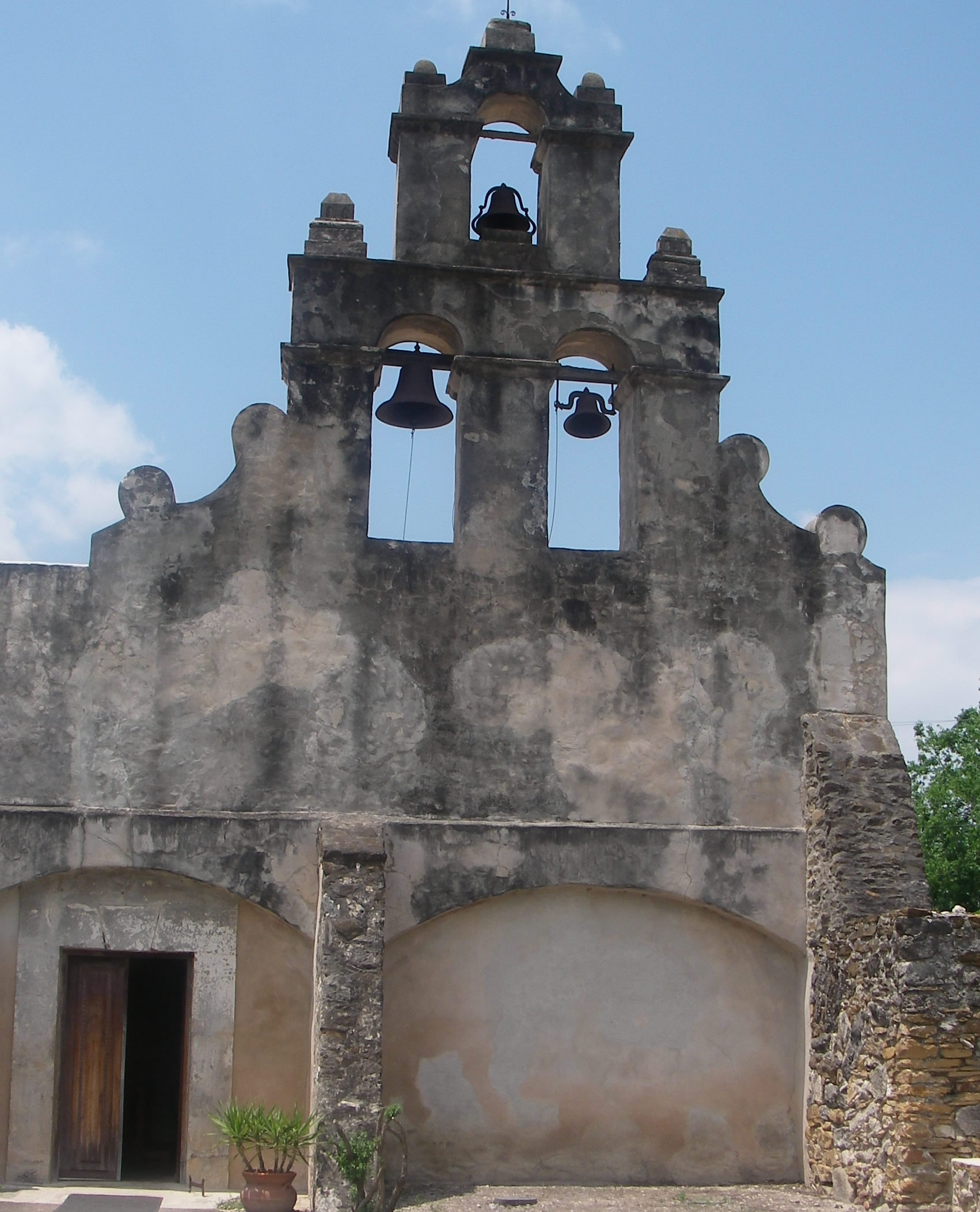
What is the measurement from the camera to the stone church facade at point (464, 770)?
1048cm

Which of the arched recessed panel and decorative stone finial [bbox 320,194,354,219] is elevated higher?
decorative stone finial [bbox 320,194,354,219]

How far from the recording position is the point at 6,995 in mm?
10352

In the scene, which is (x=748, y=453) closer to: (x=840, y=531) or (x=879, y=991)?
(x=840, y=531)

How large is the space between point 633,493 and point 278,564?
287 cm

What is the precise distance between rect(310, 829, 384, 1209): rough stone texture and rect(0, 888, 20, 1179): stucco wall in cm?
214

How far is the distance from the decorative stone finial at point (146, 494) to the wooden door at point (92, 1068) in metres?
3.28

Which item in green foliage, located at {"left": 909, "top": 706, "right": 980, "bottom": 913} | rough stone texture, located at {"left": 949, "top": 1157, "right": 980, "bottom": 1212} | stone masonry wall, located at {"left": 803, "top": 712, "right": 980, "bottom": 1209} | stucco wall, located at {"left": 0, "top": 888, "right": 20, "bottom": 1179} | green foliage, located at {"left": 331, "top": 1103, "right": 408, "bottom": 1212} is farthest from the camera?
green foliage, located at {"left": 909, "top": 706, "right": 980, "bottom": 913}

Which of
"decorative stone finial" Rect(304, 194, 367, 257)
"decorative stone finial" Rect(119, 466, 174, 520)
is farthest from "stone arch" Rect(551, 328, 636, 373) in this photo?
"decorative stone finial" Rect(119, 466, 174, 520)

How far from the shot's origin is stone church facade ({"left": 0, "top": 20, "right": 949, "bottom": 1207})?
10.5 meters

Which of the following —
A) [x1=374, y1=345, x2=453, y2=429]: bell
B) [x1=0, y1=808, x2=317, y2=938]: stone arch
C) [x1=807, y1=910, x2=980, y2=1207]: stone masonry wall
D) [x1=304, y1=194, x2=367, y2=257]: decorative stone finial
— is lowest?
[x1=807, y1=910, x2=980, y2=1207]: stone masonry wall

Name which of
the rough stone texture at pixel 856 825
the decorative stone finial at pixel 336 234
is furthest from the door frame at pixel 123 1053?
the decorative stone finial at pixel 336 234

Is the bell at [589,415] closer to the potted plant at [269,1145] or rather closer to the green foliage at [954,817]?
the potted plant at [269,1145]

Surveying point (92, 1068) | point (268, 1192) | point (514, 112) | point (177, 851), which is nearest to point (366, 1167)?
point (268, 1192)

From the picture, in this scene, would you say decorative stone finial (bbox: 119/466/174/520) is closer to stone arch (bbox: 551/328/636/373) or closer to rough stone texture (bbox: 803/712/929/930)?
stone arch (bbox: 551/328/636/373)
